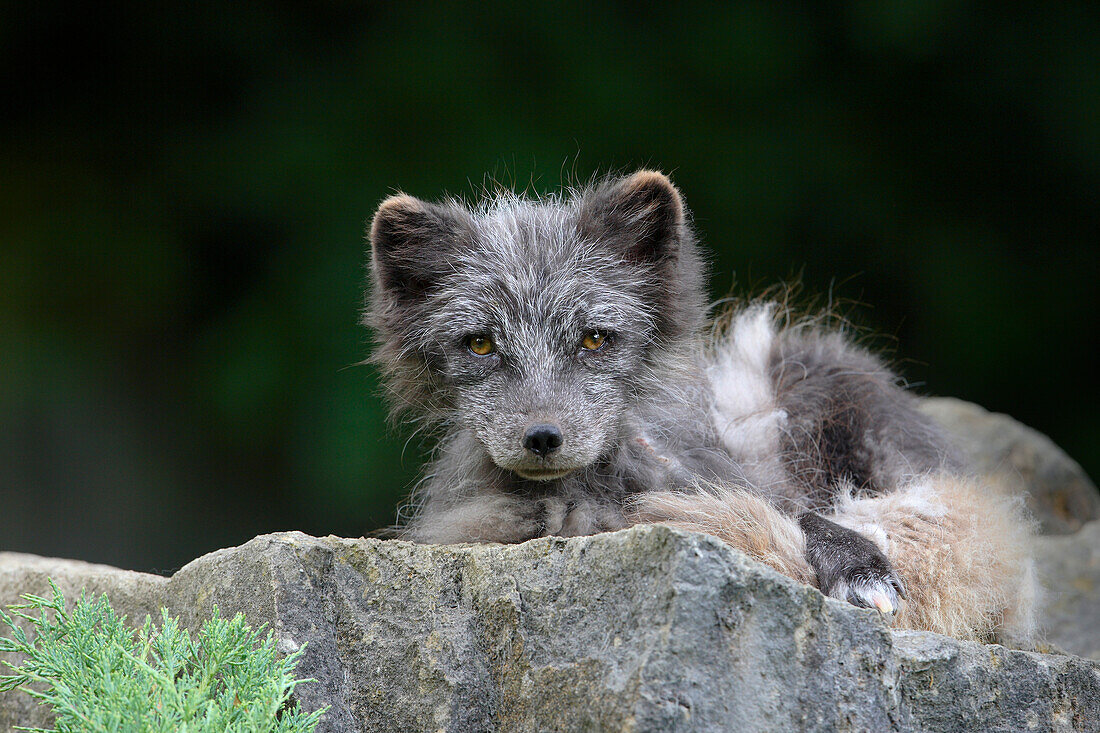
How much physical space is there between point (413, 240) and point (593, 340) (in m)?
0.71

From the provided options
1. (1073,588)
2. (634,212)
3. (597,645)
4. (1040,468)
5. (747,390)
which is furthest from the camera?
(1040,468)

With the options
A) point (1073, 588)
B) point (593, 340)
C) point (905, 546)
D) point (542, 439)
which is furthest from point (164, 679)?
point (1073, 588)

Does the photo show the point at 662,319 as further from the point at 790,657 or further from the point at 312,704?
the point at 312,704

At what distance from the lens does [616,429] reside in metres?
3.35

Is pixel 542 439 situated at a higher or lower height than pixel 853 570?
higher

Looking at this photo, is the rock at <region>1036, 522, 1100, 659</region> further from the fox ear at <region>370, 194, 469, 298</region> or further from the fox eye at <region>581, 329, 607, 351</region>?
the fox ear at <region>370, 194, 469, 298</region>

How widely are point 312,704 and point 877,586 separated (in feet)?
5.20

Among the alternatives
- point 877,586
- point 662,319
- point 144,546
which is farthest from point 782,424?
point 144,546

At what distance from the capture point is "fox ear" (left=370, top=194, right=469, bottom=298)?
3477mm

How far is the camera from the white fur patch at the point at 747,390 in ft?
13.1

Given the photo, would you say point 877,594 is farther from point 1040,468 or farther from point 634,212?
point 1040,468

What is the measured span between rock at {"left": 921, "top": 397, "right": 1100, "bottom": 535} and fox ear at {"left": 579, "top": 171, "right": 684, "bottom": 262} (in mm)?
2808

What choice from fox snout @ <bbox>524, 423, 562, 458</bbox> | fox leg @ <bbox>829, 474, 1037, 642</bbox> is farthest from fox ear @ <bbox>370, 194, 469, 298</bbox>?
fox leg @ <bbox>829, 474, 1037, 642</bbox>

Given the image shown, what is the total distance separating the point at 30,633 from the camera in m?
3.38
